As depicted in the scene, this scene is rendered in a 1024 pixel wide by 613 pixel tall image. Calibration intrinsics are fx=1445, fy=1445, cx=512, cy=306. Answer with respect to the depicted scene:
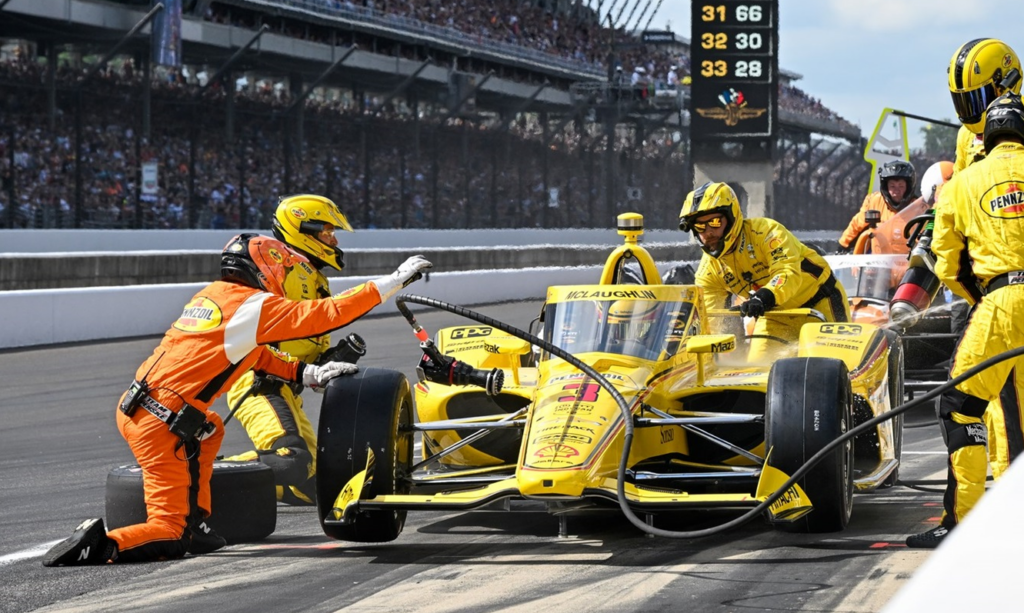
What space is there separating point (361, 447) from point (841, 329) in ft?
9.45

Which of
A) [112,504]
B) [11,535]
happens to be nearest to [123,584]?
[112,504]

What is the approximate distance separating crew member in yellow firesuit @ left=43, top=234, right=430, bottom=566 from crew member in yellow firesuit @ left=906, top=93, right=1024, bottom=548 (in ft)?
7.63

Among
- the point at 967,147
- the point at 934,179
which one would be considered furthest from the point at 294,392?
the point at 934,179

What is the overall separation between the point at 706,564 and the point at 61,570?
264 cm

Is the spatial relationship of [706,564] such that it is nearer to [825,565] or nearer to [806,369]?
[825,565]

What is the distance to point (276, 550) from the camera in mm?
6465

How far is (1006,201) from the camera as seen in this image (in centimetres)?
602

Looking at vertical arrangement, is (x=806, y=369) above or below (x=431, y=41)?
below

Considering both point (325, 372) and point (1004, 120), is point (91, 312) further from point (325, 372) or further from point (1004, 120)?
point (1004, 120)

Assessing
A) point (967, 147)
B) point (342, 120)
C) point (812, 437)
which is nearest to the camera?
point (812, 437)

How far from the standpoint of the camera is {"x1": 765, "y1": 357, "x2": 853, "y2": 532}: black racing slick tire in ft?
20.0

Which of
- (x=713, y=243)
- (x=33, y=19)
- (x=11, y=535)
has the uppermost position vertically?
(x=33, y=19)

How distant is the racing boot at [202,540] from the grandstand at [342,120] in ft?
53.5

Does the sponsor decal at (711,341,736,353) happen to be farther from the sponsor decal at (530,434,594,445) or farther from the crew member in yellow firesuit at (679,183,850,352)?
the crew member in yellow firesuit at (679,183,850,352)
